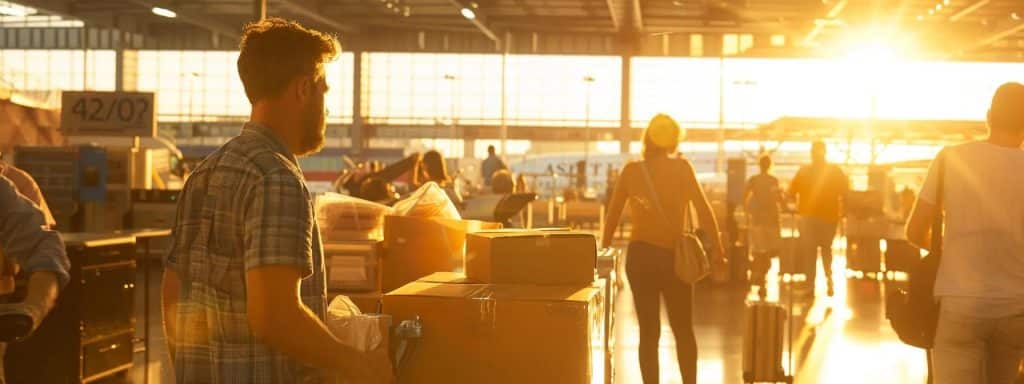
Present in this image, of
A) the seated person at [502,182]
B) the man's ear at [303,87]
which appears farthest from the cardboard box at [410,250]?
the seated person at [502,182]

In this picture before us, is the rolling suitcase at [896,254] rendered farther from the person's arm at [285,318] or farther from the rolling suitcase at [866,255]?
the person's arm at [285,318]

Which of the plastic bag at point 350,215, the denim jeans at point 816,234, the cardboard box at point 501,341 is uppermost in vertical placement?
the plastic bag at point 350,215

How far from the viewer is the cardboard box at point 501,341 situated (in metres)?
3.43

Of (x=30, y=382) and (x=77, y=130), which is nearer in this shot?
(x=30, y=382)

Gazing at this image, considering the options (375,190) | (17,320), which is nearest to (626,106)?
(375,190)

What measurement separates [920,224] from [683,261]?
75.4 inches

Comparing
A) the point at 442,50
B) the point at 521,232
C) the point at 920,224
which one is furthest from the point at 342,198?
the point at 442,50

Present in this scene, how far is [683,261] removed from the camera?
596 cm

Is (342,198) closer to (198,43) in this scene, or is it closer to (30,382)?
(30,382)

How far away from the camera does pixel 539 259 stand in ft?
12.8

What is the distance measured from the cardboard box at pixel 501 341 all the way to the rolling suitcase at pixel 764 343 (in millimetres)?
3776

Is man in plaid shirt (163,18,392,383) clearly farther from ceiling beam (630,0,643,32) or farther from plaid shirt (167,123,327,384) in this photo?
ceiling beam (630,0,643,32)

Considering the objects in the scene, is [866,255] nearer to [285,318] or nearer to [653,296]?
[653,296]

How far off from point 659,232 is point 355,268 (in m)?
1.81
